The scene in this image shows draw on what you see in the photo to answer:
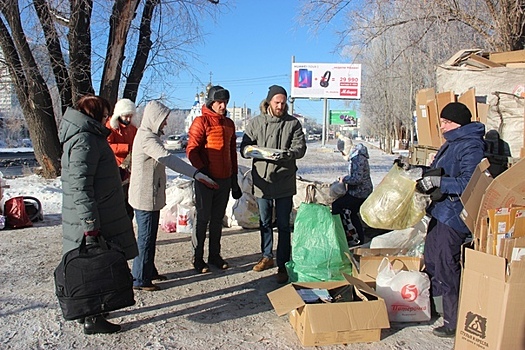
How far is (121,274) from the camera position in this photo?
2.97 meters

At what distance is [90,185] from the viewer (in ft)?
9.85

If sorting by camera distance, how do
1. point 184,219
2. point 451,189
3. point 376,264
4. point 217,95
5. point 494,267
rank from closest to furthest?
point 494,267 < point 451,189 < point 376,264 < point 217,95 < point 184,219

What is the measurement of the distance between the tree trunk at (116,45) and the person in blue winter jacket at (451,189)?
332 inches

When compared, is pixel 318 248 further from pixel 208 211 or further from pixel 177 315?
pixel 177 315

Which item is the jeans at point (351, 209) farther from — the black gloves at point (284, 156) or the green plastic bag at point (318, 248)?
the black gloves at point (284, 156)

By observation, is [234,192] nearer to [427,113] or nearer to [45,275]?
[45,275]

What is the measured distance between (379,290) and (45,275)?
10.5 ft

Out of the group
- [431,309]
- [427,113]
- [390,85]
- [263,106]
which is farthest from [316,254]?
[390,85]

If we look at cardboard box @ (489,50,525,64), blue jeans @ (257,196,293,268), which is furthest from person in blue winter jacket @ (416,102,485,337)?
cardboard box @ (489,50,525,64)

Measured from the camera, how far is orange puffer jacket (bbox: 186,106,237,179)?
4.28 m

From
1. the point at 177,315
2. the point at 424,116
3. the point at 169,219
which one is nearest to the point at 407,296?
the point at 177,315

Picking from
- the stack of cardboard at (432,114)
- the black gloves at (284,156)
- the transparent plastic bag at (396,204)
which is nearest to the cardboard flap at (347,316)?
the transparent plastic bag at (396,204)

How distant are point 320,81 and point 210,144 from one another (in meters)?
29.2

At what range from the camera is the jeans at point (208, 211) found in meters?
4.33
